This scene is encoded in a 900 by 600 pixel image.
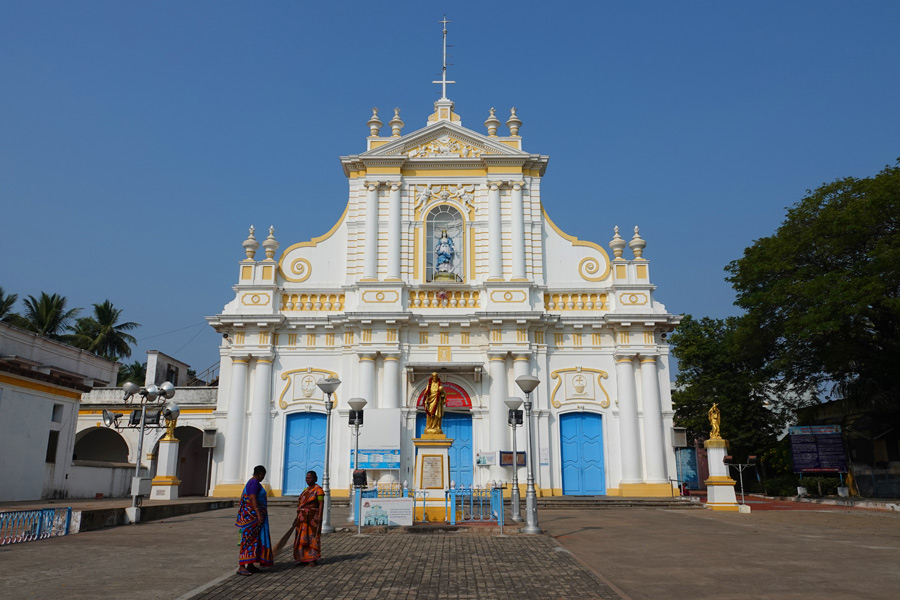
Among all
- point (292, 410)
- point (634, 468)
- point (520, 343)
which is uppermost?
point (520, 343)

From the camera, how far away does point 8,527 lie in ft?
39.9

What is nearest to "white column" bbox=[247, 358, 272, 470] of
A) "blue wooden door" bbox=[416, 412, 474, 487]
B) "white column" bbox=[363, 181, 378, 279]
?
"white column" bbox=[363, 181, 378, 279]

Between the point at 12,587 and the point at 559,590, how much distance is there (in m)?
6.42

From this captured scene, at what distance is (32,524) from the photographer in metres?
12.8

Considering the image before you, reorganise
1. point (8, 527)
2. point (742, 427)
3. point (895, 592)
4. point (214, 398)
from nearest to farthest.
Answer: point (895, 592) → point (8, 527) → point (214, 398) → point (742, 427)

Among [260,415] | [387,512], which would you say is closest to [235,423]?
[260,415]

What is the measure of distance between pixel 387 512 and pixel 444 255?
43.2 feet

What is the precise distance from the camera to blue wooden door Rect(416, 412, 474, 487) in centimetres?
2411

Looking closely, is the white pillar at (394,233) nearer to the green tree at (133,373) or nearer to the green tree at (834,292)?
the green tree at (834,292)

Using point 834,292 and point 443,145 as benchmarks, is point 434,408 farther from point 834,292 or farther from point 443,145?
point 834,292

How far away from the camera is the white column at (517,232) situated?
25.4 metres

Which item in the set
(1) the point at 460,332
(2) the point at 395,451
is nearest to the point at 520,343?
(1) the point at 460,332

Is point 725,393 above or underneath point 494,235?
underneath

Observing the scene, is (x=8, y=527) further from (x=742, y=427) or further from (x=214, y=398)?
(x=742, y=427)
